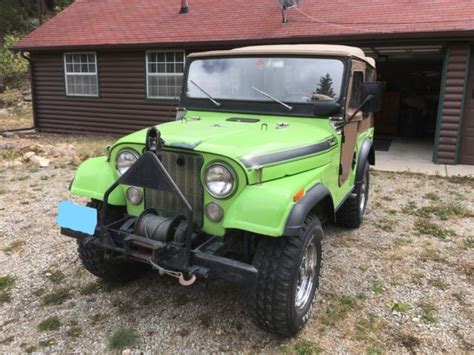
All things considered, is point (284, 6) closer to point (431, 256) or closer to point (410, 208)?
point (410, 208)

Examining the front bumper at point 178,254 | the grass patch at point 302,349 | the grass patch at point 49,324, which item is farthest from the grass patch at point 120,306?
the grass patch at point 302,349

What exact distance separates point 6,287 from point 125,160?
5.32ft

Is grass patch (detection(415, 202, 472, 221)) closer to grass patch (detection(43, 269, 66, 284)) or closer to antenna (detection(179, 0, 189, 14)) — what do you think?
grass patch (detection(43, 269, 66, 284))

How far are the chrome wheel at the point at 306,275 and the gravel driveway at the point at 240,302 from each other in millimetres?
223

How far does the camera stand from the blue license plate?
2.77 meters

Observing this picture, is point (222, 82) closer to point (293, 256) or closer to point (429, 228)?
point (293, 256)

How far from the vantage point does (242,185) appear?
2576 mm

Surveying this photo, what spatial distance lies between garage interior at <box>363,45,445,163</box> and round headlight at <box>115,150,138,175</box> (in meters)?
8.80

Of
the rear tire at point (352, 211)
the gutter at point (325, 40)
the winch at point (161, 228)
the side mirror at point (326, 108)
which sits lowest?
the rear tire at point (352, 211)

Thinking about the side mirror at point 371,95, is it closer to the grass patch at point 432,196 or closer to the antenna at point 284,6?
the grass patch at point 432,196

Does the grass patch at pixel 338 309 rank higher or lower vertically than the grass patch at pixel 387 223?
lower

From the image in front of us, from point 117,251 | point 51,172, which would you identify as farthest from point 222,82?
point 51,172

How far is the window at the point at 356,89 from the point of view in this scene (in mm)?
3868

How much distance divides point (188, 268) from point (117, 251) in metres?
0.54
